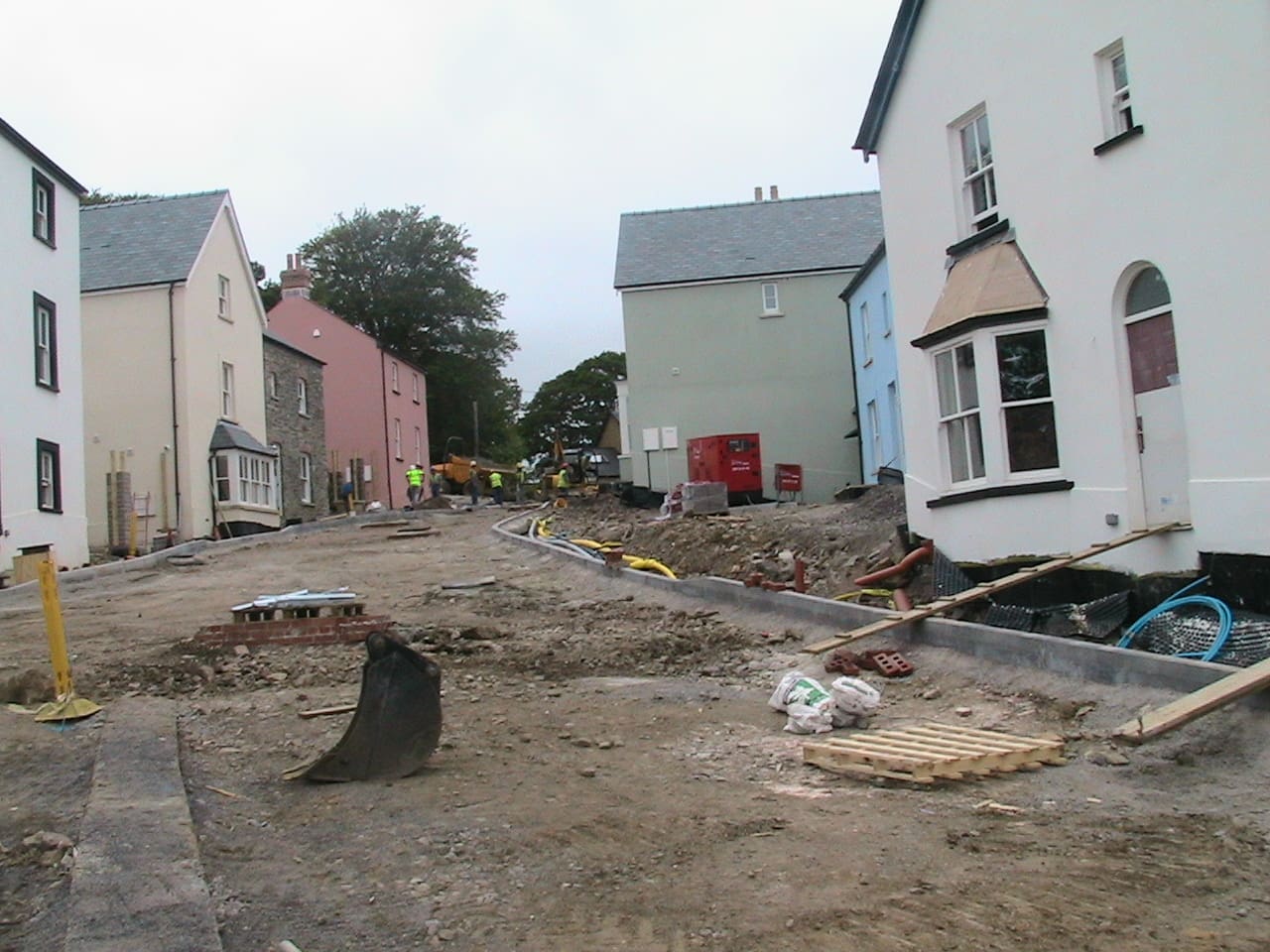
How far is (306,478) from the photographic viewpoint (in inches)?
1559

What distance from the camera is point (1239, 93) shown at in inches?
377

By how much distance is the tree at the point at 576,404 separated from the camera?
84000 millimetres

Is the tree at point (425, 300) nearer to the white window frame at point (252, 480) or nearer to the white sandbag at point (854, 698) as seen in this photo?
the white window frame at point (252, 480)

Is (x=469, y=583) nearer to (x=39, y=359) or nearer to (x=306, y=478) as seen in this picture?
(x=39, y=359)

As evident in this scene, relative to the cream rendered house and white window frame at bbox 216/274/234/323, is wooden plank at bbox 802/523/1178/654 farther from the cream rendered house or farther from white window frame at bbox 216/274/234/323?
white window frame at bbox 216/274/234/323

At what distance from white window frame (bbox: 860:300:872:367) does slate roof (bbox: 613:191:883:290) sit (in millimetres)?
5280

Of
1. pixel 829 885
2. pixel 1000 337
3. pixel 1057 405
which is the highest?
pixel 1000 337

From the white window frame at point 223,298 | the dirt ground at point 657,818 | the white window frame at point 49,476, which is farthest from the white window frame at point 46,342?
the dirt ground at point 657,818

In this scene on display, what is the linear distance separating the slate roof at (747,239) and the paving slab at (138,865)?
29453 mm

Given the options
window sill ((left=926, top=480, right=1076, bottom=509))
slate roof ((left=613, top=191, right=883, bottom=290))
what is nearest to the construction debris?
window sill ((left=926, top=480, right=1076, bottom=509))

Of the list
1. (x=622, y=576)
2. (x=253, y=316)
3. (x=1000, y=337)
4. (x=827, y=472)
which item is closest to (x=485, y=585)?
(x=622, y=576)

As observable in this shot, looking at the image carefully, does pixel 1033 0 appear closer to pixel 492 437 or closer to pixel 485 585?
pixel 485 585

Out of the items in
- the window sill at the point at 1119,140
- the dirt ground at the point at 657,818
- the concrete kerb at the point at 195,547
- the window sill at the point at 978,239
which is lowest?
the dirt ground at the point at 657,818

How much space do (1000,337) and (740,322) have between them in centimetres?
2280
